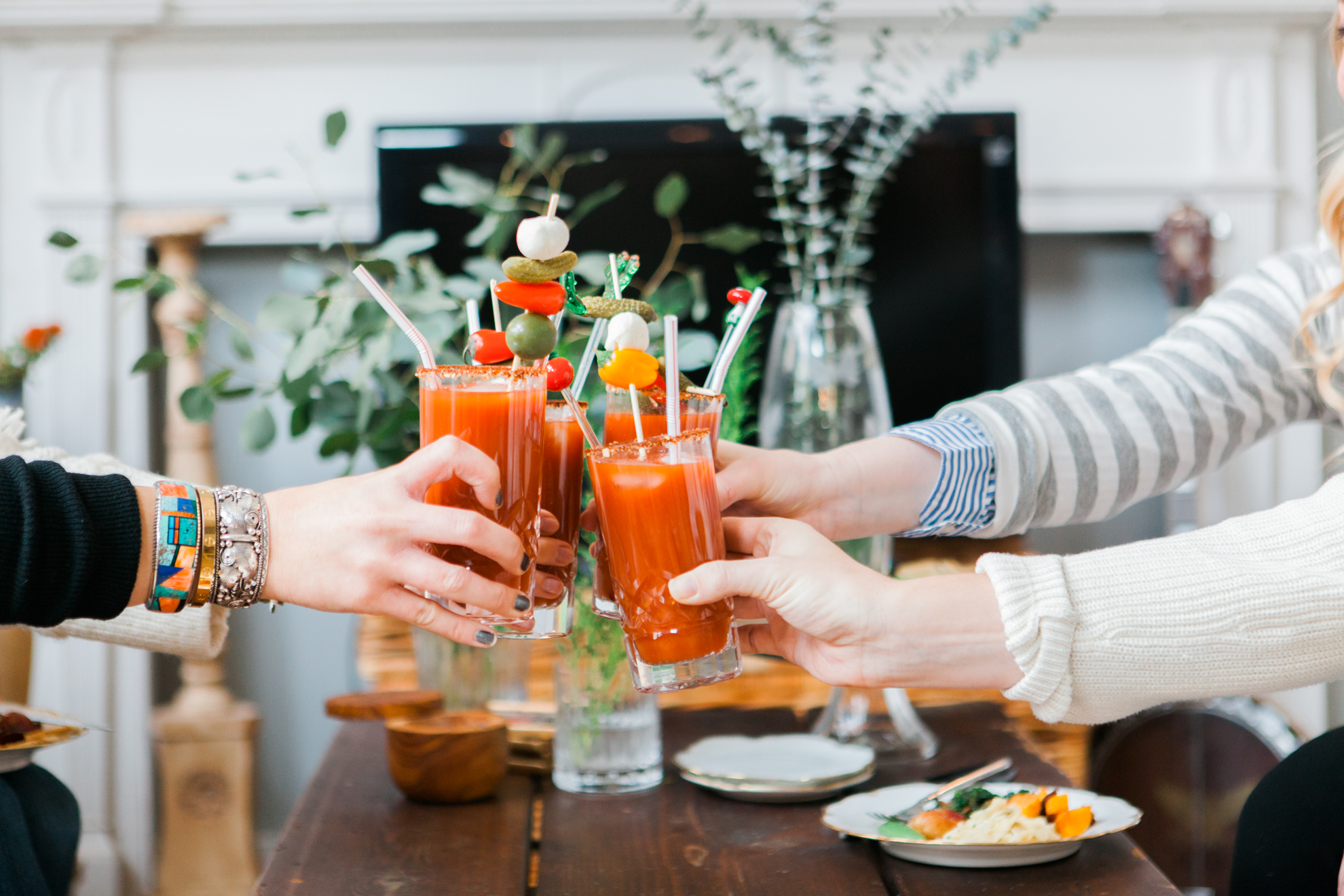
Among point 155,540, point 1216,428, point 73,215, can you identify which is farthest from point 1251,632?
point 73,215

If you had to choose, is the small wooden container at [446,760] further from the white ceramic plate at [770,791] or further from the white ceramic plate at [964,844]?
the white ceramic plate at [964,844]

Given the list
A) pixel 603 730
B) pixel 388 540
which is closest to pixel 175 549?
pixel 388 540

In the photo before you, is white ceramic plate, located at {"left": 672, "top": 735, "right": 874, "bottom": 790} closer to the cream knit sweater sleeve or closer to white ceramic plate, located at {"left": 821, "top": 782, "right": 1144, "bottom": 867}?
white ceramic plate, located at {"left": 821, "top": 782, "right": 1144, "bottom": 867}

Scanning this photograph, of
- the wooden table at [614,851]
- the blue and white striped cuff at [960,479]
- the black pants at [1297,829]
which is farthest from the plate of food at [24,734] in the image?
the black pants at [1297,829]

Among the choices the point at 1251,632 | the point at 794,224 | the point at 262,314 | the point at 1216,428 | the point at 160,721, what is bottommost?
the point at 160,721

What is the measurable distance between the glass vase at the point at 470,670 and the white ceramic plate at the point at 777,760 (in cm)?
22

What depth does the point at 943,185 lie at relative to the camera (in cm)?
257

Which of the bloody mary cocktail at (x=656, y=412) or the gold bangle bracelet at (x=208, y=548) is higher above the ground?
the bloody mary cocktail at (x=656, y=412)

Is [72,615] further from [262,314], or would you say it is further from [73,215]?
[73,215]

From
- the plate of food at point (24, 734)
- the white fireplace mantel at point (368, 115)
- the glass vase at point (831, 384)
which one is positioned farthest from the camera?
the white fireplace mantel at point (368, 115)

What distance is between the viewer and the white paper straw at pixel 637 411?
2.83 ft

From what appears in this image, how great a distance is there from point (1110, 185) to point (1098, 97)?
219mm

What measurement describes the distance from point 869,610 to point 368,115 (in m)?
2.19

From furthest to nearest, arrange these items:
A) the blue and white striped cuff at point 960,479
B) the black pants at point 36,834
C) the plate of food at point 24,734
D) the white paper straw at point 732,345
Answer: the blue and white striped cuff at point 960,479 < the plate of food at point 24,734 < the black pants at point 36,834 < the white paper straw at point 732,345
